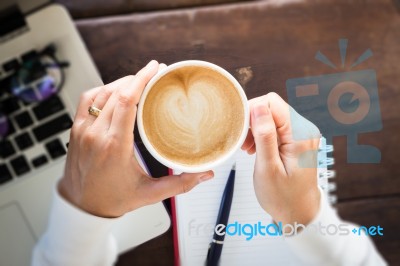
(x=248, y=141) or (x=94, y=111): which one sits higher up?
(x=94, y=111)

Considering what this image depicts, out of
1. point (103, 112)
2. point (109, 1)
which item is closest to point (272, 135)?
point (103, 112)

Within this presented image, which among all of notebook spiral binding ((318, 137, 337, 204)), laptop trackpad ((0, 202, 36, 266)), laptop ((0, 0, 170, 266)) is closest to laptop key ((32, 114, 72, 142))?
laptop ((0, 0, 170, 266))

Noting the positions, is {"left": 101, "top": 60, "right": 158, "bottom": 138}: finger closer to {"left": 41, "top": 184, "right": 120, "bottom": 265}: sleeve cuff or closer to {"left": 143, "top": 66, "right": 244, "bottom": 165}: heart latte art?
{"left": 143, "top": 66, "right": 244, "bottom": 165}: heart latte art

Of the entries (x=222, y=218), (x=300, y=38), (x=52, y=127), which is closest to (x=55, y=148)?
(x=52, y=127)

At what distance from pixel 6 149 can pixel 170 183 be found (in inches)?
9.2

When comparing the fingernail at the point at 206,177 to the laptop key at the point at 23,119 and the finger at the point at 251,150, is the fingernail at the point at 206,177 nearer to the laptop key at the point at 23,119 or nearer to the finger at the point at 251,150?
the finger at the point at 251,150

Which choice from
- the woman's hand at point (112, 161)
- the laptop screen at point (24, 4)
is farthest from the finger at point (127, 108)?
the laptop screen at point (24, 4)

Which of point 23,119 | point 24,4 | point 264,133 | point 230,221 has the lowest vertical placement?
point 230,221

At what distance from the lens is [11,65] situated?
595mm

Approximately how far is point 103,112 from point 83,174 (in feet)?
0.27

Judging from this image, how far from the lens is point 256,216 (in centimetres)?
59

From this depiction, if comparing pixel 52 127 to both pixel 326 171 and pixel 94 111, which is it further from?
pixel 326 171

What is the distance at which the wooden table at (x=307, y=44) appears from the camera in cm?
61

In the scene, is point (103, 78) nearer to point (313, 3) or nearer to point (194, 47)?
point (194, 47)
